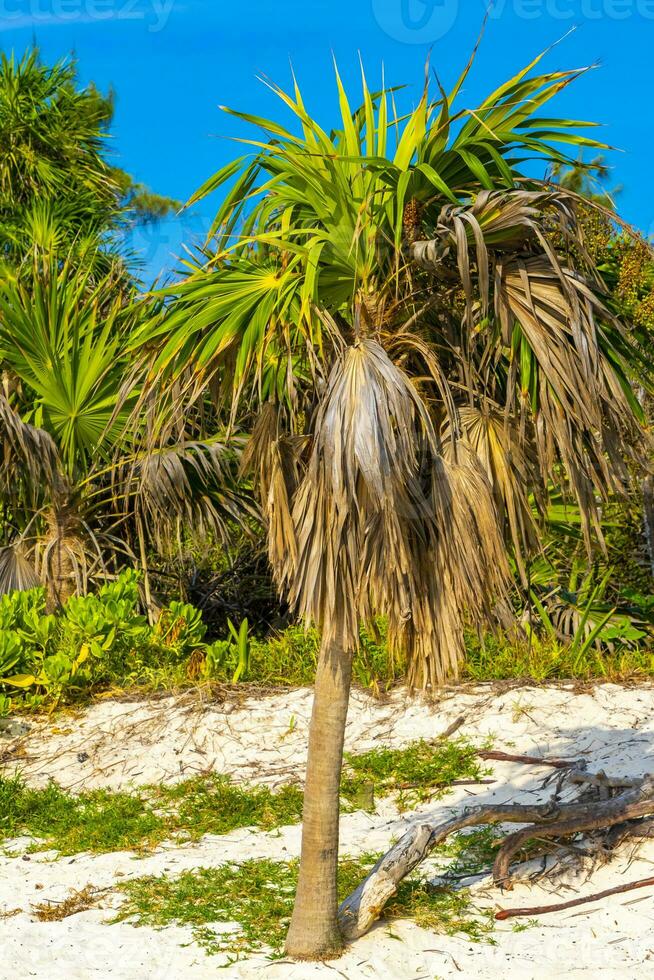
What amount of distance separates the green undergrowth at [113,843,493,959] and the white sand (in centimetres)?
9

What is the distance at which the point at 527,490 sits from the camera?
4379 millimetres

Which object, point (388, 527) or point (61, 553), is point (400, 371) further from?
point (61, 553)

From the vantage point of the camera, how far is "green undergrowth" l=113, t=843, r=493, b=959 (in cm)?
478

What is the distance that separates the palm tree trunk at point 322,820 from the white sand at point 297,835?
0.12 m

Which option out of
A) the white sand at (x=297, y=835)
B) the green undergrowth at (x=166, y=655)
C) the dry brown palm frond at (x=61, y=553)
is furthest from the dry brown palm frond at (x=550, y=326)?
the dry brown palm frond at (x=61, y=553)

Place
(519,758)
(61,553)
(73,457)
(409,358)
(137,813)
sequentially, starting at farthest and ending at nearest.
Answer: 1. (61,553)
2. (73,457)
3. (137,813)
4. (519,758)
5. (409,358)

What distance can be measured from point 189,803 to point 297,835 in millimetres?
944

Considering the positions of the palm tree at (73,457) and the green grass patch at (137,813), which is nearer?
the green grass patch at (137,813)

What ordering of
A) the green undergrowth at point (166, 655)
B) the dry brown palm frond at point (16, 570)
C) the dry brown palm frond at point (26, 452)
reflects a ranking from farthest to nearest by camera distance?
the dry brown palm frond at point (16, 570) < the dry brown palm frond at point (26, 452) < the green undergrowth at point (166, 655)

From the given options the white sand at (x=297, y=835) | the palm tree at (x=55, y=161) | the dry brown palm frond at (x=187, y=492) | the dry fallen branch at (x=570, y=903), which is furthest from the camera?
the palm tree at (x=55, y=161)

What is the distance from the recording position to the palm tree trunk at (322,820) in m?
4.35

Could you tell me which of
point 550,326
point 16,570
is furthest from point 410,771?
point 16,570

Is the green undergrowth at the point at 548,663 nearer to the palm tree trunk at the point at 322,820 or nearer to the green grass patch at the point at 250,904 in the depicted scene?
the green grass patch at the point at 250,904

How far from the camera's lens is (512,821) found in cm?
510
